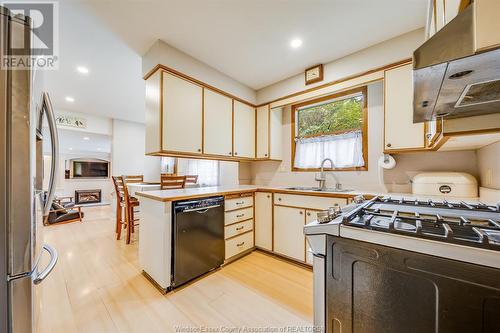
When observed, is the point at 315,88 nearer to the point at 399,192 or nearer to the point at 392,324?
the point at 399,192

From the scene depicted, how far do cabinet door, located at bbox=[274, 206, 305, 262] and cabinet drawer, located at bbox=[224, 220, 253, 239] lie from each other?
347 millimetres

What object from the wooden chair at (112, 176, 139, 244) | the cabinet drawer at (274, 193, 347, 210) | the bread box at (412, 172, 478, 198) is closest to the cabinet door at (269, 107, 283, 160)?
the cabinet drawer at (274, 193, 347, 210)

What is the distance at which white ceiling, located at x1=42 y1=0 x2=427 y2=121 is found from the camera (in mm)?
1618

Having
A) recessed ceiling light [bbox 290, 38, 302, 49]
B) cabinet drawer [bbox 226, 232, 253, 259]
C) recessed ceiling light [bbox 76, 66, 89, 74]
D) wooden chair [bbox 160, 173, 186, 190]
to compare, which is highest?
recessed ceiling light [bbox 76, 66, 89, 74]

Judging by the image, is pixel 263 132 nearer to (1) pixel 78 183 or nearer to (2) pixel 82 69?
(2) pixel 82 69

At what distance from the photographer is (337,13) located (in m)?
1.68

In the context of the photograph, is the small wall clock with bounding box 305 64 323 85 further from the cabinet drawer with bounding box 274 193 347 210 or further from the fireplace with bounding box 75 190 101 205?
the fireplace with bounding box 75 190 101 205

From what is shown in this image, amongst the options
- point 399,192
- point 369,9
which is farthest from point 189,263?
point 369,9

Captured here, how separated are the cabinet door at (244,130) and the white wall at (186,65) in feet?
0.75

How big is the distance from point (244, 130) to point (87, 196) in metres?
7.65

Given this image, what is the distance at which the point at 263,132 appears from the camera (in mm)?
3018

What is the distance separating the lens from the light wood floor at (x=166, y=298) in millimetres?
1417

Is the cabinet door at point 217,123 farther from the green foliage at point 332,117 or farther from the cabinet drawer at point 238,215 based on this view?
the green foliage at point 332,117

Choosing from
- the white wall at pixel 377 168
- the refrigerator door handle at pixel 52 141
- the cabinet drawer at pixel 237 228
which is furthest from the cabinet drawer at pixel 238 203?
the refrigerator door handle at pixel 52 141
